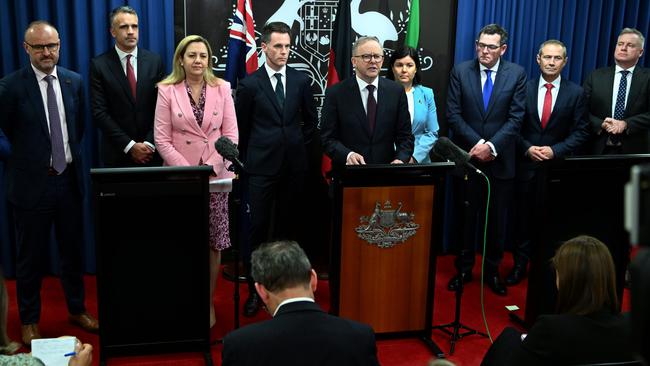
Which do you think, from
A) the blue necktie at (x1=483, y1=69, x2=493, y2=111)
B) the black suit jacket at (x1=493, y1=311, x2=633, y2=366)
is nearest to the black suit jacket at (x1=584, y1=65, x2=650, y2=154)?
the blue necktie at (x1=483, y1=69, x2=493, y2=111)

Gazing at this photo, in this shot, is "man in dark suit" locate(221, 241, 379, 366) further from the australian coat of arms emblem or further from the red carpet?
the red carpet

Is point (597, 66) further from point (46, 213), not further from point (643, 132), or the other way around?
point (46, 213)

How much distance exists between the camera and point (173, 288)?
3838 mm

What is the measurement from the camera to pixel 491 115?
198 inches

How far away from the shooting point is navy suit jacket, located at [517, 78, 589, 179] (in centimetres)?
515

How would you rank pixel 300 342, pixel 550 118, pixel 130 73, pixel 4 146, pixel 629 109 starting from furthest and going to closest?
pixel 629 109 < pixel 550 118 < pixel 130 73 < pixel 4 146 < pixel 300 342

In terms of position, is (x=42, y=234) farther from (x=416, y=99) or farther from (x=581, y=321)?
(x=581, y=321)

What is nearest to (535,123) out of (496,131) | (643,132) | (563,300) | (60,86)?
(496,131)

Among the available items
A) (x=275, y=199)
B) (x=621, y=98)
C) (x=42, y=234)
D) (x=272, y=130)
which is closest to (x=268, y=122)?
(x=272, y=130)

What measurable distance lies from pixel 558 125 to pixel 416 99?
111 cm

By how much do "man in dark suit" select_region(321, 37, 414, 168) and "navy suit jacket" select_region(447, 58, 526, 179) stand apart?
73 centimetres

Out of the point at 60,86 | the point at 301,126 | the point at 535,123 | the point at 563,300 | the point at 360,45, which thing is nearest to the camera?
the point at 563,300

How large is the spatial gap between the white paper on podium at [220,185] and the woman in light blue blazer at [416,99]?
1448 mm

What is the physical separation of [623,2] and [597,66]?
60 centimetres
